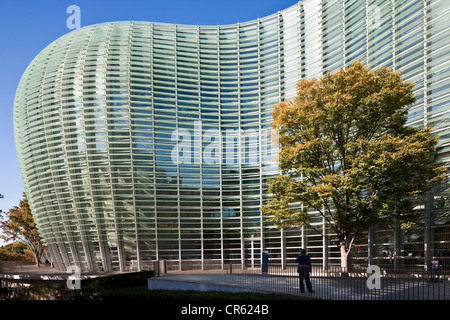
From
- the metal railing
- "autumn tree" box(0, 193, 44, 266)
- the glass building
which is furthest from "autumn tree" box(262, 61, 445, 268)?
"autumn tree" box(0, 193, 44, 266)

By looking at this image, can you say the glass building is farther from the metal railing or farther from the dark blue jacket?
the dark blue jacket

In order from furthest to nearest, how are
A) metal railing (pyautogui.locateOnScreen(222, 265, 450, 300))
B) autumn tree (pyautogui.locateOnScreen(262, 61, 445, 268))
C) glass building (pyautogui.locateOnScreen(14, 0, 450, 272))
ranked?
glass building (pyautogui.locateOnScreen(14, 0, 450, 272)), autumn tree (pyautogui.locateOnScreen(262, 61, 445, 268)), metal railing (pyautogui.locateOnScreen(222, 265, 450, 300))

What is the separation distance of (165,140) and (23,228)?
31281 millimetres

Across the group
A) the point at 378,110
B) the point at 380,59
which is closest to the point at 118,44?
the point at 380,59

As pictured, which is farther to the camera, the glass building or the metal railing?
the glass building

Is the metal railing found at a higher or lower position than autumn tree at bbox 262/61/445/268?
lower

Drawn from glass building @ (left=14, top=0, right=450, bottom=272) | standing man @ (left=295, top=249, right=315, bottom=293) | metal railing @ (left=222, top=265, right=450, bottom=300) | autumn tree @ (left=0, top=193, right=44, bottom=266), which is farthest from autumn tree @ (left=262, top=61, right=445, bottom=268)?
autumn tree @ (left=0, top=193, right=44, bottom=266)

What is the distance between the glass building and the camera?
42.1 metres

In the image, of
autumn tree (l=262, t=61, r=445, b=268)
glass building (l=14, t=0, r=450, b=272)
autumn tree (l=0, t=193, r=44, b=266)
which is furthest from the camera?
autumn tree (l=0, t=193, r=44, b=266)

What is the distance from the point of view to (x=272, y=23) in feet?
150

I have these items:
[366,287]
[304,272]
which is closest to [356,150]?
[366,287]

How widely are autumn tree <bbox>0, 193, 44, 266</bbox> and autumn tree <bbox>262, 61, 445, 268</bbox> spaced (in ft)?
150

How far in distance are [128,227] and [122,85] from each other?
14167 millimetres
